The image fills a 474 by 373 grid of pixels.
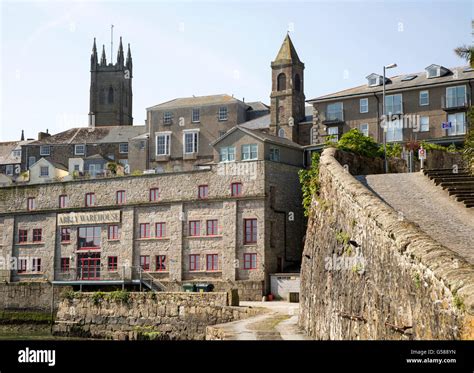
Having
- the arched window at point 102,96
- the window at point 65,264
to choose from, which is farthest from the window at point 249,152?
the arched window at point 102,96

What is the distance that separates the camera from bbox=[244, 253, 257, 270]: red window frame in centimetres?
4941

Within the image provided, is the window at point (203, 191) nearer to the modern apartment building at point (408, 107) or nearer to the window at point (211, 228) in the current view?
the window at point (211, 228)

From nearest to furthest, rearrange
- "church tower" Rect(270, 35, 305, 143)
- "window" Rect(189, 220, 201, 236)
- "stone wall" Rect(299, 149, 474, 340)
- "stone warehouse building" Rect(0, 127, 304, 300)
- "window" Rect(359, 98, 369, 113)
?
"stone wall" Rect(299, 149, 474, 340), "stone warehouse building" Rect(0, 127, 304, 300), "window" Rect(189, 220, 201, 236), "window" Rect(359, 98, 369, 113), "church tower" Rect(270, 35, 305, 143)

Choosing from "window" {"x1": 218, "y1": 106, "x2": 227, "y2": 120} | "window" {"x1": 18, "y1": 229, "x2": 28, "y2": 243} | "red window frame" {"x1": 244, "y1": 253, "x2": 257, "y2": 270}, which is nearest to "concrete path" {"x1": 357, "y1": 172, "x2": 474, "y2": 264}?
"red window frame" {"x1": 244, "y1": 253, "x2": 257, "y2": 270}

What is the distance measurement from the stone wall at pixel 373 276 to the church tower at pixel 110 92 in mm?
93947

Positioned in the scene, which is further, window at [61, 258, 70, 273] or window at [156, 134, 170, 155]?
window at [156, 134, 170, 155]

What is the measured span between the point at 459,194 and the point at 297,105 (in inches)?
1804

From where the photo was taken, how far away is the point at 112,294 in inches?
1868

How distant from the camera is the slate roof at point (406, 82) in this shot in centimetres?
5675

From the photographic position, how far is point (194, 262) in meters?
51.5

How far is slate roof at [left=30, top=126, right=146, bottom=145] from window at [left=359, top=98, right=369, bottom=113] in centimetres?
3316

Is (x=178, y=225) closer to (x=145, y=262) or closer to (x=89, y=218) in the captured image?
(x=145, y=262)

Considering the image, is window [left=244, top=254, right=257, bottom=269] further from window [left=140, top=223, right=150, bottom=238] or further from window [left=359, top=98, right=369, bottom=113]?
window [left=359, top=98, right=369, bottom=113]
